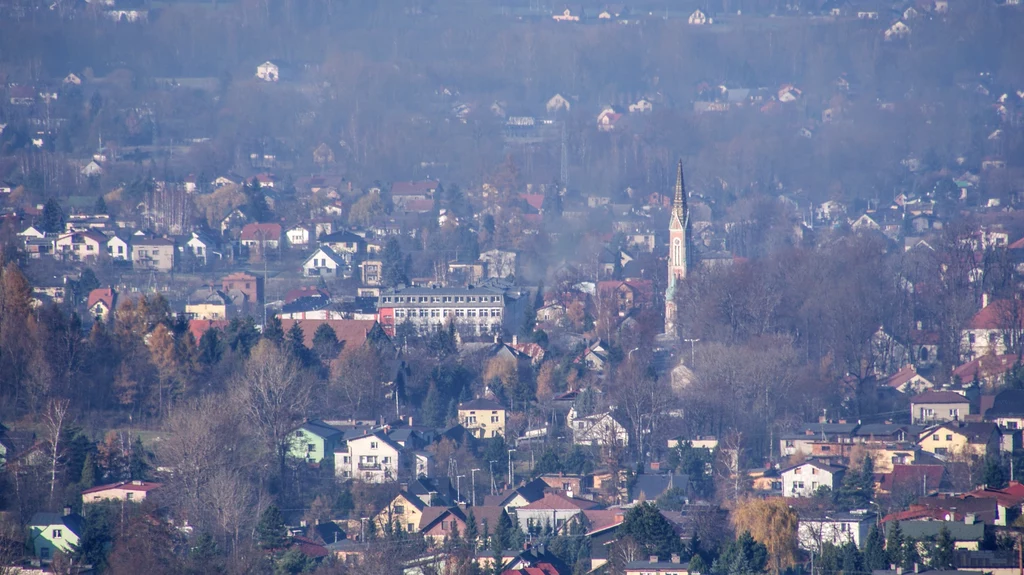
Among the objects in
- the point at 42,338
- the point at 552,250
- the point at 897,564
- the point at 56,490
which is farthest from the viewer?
the point at 552,250

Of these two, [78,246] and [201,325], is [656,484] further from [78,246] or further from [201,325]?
[78,246]

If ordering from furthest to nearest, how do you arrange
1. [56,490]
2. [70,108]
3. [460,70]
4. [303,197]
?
[460,70], [70,108], [303,197], [56,490]

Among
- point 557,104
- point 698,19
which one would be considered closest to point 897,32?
point 698,19

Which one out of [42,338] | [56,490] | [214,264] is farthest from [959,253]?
[56,490]

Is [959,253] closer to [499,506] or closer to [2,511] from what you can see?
[499,506]

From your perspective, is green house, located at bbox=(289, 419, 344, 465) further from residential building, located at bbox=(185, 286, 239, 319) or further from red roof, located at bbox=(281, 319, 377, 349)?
residential building, located at bbox=(185, 286, 239, 319)

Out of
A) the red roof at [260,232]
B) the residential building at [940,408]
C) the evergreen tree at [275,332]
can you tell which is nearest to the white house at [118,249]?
the red roof at [260,232]
